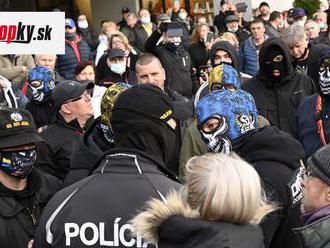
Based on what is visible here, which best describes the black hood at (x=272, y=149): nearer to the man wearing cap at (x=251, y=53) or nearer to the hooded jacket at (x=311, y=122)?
the hooded jacket at (x=311, y=122)

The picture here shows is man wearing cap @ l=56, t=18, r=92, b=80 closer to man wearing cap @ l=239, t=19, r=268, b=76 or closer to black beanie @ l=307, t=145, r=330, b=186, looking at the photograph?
man wearing cap @ l=239, t=19, r=268, b=76

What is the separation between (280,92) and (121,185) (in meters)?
3.65

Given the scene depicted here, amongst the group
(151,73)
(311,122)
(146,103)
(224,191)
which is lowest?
(311,122)

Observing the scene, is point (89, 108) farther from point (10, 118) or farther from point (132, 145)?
point (132, 145)

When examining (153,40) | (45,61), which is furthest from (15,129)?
(153,40)

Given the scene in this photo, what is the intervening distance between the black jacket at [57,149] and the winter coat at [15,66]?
349cm

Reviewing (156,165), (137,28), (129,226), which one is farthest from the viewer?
(137,28)

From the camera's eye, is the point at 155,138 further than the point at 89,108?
No

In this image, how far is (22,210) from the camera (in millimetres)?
3971

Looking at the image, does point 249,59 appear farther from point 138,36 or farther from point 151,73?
point 138,36

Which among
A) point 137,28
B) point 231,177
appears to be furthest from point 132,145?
point 137,28

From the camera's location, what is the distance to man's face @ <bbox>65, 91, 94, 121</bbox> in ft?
18.4

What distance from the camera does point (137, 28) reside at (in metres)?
14.6

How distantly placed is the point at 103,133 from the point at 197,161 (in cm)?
171
